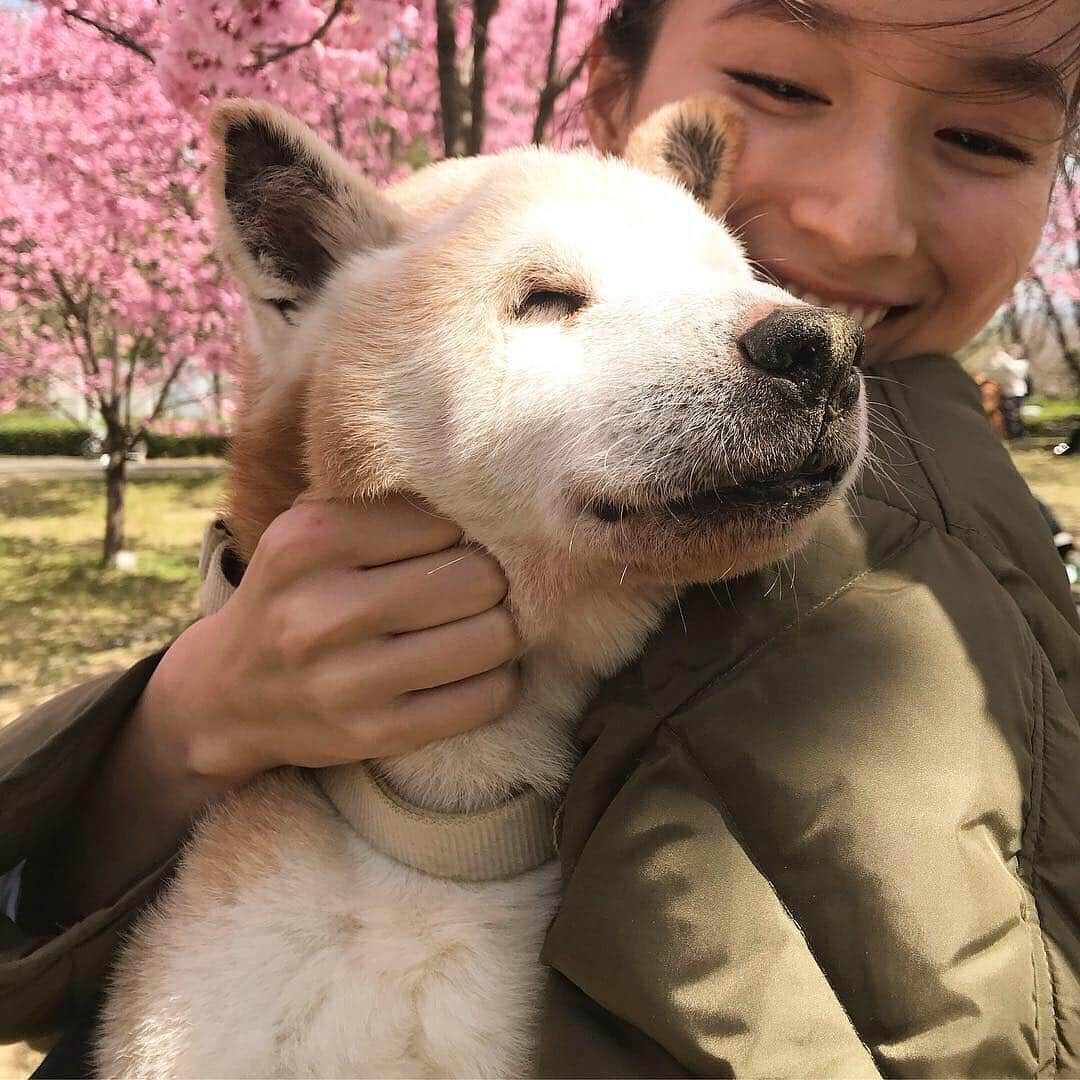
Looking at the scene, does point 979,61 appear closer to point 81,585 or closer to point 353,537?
point 353,537

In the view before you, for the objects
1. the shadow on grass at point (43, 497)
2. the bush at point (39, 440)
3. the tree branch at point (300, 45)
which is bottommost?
the bush at point (39, 440)

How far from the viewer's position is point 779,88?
1.71m

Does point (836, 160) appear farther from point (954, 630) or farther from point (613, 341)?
point (954, 630)

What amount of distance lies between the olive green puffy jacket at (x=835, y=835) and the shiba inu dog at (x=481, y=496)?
13cm

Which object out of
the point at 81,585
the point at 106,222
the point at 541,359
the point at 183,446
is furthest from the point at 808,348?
the point at 183,446

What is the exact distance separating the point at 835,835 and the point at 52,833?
1315 mm

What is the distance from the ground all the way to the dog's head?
342 centimetres

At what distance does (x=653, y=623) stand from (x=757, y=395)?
396 millimetres

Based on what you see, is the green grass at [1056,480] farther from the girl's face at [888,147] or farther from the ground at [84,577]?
the girl's face at [888,147]

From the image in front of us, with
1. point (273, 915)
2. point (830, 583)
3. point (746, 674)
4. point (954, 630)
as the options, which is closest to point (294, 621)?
point (273, 915)

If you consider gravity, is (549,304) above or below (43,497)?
above

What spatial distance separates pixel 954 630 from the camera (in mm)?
1238

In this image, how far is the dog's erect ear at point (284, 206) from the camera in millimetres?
1512

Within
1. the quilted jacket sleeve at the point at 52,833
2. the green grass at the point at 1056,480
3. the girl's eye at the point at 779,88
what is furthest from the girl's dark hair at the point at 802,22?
the green grass at the point at 1056,480
